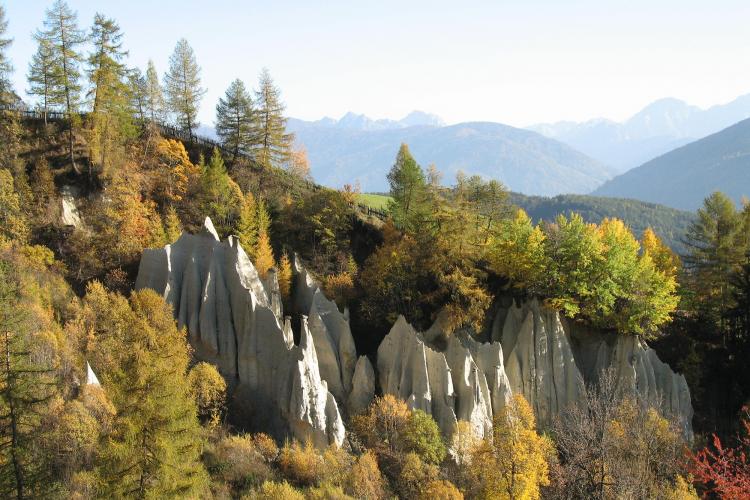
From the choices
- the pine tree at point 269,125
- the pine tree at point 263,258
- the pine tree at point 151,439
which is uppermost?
the pine tree at point 269,125

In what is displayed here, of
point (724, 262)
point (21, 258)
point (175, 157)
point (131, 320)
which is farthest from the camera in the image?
point (175, 157)

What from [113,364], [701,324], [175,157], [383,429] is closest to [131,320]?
[113,364]

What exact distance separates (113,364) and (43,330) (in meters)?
4.07

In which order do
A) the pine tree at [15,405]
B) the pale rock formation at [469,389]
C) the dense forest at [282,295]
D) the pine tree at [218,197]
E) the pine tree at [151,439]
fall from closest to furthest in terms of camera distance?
the pine tree at [15,405], the pine tree at [151,439], the dense forest at [282,295], the pale rock formation at [469,389], the pine tree at [218,197]

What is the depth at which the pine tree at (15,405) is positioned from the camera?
1973 cm

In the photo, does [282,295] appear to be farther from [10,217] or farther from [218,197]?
[10,217]

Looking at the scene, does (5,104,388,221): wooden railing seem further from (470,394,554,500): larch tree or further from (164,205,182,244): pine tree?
(470,394,554,500): larch tree

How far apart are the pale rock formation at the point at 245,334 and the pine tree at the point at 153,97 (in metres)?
25.5

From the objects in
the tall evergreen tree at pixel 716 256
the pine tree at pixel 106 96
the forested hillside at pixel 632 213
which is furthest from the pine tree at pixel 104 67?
the forested hillside at pixel 632 213

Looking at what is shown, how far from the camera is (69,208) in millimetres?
40062

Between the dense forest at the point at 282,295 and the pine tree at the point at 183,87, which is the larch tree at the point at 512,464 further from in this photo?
the pine tree at the point at 183,87

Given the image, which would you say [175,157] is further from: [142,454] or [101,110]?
[142,454]

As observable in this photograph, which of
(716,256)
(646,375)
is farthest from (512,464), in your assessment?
(716,256)

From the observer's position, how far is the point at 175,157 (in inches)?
1833
